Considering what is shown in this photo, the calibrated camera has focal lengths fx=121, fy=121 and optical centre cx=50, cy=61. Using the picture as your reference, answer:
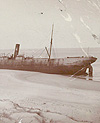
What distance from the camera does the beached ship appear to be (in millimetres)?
6806

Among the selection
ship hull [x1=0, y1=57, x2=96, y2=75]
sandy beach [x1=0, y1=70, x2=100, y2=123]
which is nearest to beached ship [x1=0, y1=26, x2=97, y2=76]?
ship hull [x1=0, y1=57, x2=96, y2=75]

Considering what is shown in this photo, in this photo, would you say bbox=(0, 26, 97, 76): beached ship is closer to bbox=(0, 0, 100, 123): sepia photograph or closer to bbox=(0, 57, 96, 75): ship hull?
bbox=(0, 57, 96, 75): ship hull

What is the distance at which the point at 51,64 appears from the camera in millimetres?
7547

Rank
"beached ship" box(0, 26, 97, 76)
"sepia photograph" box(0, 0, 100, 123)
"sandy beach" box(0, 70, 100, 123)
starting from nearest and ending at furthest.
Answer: "sandy beach" box(0, 70, 100, 123)
"sepia photograph" box(0, 0, 100, 123)
"beached ship" box(0, 26, 97, 76)

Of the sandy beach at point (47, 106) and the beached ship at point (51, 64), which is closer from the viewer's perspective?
the sandy beach at point (47, 106)

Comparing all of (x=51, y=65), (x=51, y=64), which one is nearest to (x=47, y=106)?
(x=51, y=65)

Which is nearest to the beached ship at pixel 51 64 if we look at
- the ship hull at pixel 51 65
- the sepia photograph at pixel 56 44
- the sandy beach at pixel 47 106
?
the ship hull at pixel 51 65

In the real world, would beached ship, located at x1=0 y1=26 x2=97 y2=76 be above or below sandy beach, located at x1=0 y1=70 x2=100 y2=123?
above

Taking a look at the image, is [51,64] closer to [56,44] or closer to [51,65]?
[51,65]

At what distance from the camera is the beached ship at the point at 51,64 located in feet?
22.3

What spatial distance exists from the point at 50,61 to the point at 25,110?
228 inches

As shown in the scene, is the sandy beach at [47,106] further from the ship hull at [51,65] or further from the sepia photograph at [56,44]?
the ship hull at [51,65]

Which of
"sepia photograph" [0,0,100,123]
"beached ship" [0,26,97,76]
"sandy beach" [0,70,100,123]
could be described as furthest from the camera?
"beached ship" [0,26,97,76]

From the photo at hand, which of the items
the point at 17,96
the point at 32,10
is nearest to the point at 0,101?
the point at 17,96
